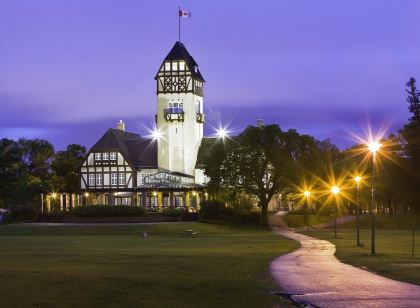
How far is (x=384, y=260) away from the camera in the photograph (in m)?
31.9

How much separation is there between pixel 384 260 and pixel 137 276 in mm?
13612

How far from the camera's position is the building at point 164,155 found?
11394 cm

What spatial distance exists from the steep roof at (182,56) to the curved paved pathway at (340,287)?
Answer: 8938 centimetres

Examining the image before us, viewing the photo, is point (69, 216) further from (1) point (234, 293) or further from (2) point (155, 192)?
(1) point (234, 293)

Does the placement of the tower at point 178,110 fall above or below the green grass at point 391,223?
above

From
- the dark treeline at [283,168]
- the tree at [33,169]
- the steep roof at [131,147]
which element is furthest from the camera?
the steep roof at [131,147]

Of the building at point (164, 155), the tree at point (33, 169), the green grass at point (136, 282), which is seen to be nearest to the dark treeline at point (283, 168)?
the building at point (164, 155)

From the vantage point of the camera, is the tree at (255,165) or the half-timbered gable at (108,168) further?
the half-timbered gable at (108,168)

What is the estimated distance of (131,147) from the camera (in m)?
122

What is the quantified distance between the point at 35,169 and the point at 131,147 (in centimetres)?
1993

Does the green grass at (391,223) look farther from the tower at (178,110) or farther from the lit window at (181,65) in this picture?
the lit window at (181,65)

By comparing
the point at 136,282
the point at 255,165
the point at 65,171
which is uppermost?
the point at 65,171

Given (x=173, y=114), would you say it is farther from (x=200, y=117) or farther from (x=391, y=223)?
(x=391, y=223)

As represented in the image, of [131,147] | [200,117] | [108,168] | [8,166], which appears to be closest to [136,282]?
[108,168]
